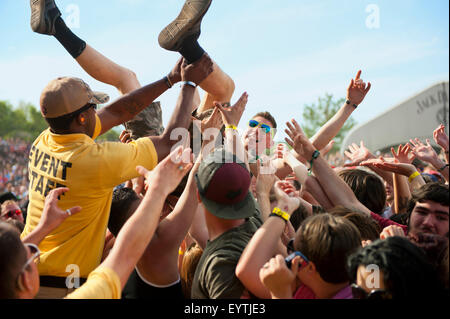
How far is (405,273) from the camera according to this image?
1.49m

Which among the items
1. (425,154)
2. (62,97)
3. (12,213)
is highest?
(62,97)

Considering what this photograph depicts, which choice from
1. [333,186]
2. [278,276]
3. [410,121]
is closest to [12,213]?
[333,186]

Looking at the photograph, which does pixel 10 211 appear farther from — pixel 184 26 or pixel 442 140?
pixel 442 140

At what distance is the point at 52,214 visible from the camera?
83.3 inches

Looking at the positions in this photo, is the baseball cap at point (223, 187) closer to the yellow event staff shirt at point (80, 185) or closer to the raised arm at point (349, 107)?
the yellow event staff shirt at point (80, 185)

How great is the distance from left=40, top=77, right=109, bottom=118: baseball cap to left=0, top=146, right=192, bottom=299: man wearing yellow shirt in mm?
834

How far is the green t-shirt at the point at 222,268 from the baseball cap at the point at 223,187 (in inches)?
4.5

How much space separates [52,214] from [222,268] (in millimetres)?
Answer: 921

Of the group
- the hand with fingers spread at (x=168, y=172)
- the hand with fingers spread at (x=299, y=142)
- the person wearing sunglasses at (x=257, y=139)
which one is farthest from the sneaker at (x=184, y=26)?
the hand with fingers spread at (x=168, y=172)

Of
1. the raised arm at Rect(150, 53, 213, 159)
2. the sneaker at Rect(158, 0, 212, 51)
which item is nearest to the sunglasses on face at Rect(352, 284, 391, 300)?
the raised arm at Rect(150, 53, 213, 159)
